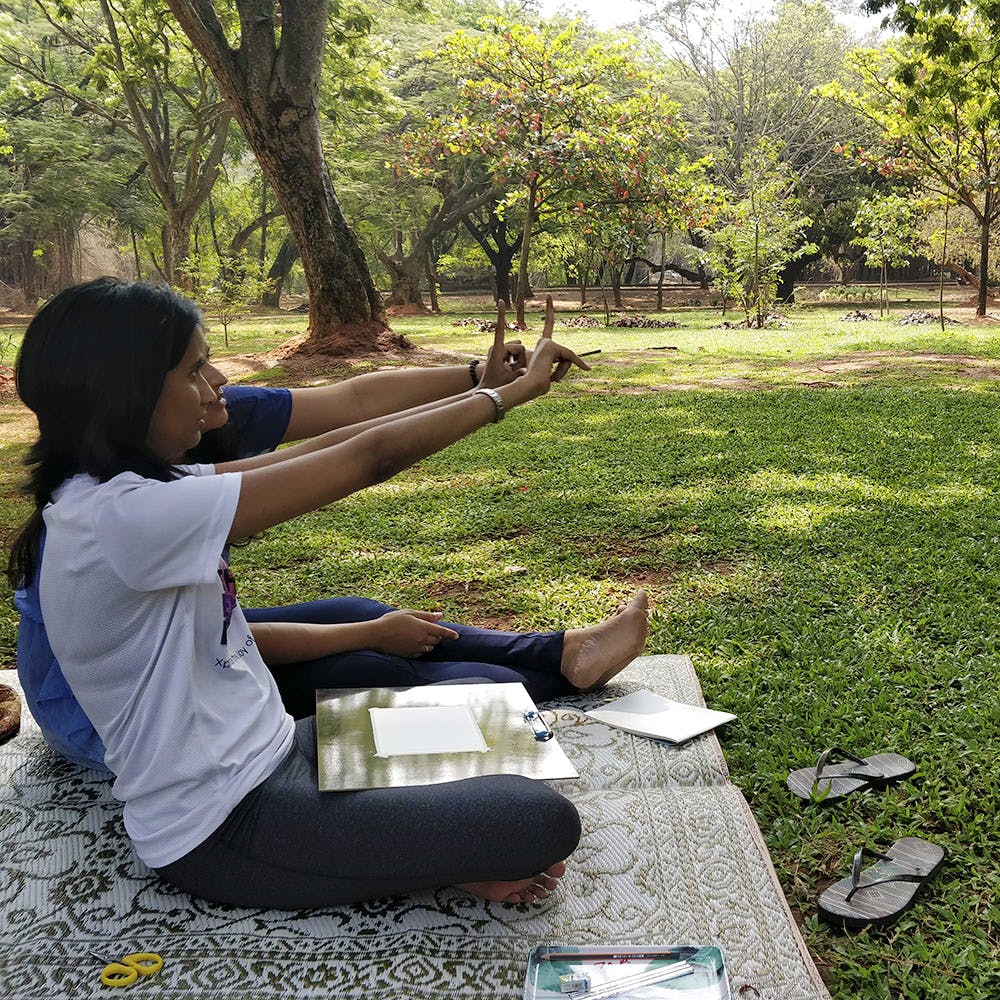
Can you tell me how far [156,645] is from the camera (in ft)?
6.08

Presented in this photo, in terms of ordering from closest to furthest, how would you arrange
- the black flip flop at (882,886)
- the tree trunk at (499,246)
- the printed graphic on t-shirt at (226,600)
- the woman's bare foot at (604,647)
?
the printed graphic on t-shirt at (226,600) < the black flip flop at (882,886) < the woman's bare foot at (604,647) < the tree trunk at (499,246)

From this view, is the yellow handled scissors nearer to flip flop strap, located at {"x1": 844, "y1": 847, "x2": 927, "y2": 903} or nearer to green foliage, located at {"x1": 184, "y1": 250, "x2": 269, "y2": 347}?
flip flop strap, located at {"x1": 844, "y1": 847, "x2": 927, "y2": 903}

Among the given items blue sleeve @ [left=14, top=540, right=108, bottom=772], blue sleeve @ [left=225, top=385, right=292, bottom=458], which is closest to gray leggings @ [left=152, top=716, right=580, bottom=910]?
blue sleeve @ [left=14, top=540, right=108, bottom=772]

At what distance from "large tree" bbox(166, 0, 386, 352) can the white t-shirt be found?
30.1 feet

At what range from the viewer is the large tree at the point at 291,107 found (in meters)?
10.0

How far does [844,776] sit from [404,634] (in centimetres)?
119

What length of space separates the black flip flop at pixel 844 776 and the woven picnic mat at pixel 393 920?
257 mm

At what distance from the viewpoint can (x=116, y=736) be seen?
1906mm

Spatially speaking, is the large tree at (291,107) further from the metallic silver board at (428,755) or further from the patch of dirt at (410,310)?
the patch of dirt at (410,310)

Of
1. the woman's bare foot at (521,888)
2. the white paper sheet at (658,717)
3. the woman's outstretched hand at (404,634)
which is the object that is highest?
the woman's outstretched hand at (404,634)

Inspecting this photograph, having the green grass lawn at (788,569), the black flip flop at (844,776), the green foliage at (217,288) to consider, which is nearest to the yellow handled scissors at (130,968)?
the green grass lawn at (788,569)

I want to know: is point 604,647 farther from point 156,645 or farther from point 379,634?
point 156,645

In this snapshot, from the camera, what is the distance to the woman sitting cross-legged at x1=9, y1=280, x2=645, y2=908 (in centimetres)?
179

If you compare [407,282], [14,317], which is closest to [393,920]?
[407,282]
